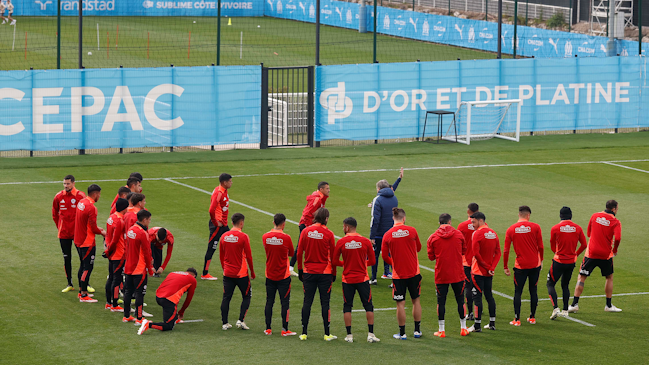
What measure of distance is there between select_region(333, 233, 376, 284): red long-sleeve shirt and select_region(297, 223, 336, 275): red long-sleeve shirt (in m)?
0.13

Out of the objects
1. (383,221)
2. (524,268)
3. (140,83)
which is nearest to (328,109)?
(140,83)

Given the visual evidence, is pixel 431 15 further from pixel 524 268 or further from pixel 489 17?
pixel 524 268

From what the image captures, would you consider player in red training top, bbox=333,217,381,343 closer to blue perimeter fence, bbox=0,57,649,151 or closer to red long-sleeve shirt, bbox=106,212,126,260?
red long-sleeve shirt, bbox=106,212,126,260

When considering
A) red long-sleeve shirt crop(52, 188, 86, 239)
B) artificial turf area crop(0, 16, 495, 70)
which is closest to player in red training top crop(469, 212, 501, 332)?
red long-sleeve shirt crop(52, 188, 86, 239)

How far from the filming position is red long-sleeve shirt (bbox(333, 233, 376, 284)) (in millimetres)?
12406

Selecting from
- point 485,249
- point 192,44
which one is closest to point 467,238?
point 485,249

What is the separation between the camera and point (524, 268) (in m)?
13.4

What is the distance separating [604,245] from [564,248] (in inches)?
35.6

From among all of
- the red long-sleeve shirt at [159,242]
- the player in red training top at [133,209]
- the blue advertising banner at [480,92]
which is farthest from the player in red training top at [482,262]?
the blue advertising banner at [480,92]

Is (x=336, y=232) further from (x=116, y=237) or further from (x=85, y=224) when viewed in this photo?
(x=116, y=237)

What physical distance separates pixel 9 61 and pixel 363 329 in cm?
3656

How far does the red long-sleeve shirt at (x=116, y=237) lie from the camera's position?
1352 cm

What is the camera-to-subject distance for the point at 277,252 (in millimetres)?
12617

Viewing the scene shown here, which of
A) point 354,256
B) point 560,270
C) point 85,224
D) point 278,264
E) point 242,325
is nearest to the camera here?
point 354,256
